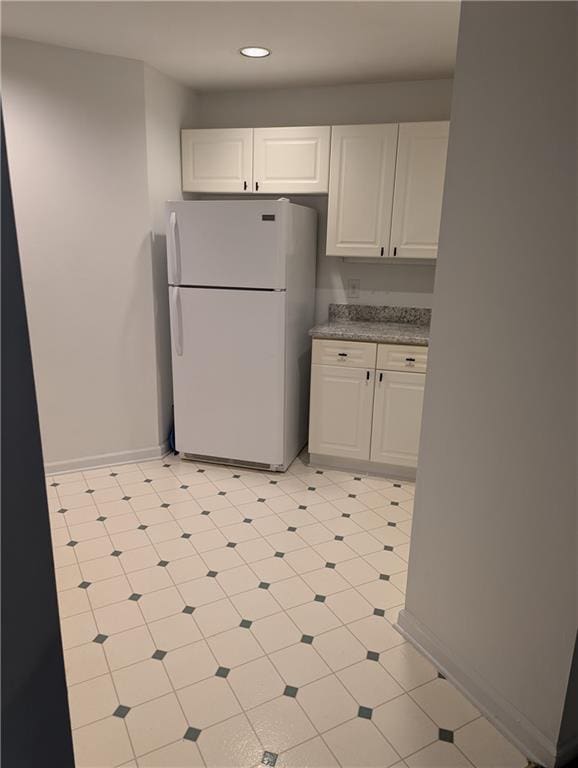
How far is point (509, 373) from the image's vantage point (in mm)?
1598

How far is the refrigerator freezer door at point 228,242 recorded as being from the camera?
312 cm

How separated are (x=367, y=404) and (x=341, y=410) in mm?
179

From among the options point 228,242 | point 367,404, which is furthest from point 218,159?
point 367,404

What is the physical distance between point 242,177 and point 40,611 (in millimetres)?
3246

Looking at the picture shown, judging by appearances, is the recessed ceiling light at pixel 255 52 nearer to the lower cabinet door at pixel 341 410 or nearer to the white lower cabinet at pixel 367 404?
the white lower cabinet at pixel 367 404

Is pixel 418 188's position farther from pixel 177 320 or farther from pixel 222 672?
pixel 222 672

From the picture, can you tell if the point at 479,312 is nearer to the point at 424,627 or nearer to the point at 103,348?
the point at 424,627

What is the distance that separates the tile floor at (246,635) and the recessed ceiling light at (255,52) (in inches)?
97.5

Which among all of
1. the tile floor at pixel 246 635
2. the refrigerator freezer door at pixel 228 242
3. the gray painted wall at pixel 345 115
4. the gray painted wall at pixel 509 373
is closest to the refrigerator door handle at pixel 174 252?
the refrigerator freezer door at pixel 228 242

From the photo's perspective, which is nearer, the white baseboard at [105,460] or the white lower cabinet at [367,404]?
the white lower cabinet at [367,404]

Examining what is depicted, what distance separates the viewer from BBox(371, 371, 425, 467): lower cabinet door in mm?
3287

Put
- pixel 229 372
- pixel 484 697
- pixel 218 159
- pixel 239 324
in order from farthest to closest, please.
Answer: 1. pixel 218 159
2. pixel 229 372
3. pixel 239 324
4. pixel 484 697

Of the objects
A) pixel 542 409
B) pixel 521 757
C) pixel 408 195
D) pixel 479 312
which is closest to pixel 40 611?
pixel 542 409

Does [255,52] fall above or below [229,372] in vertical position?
above
